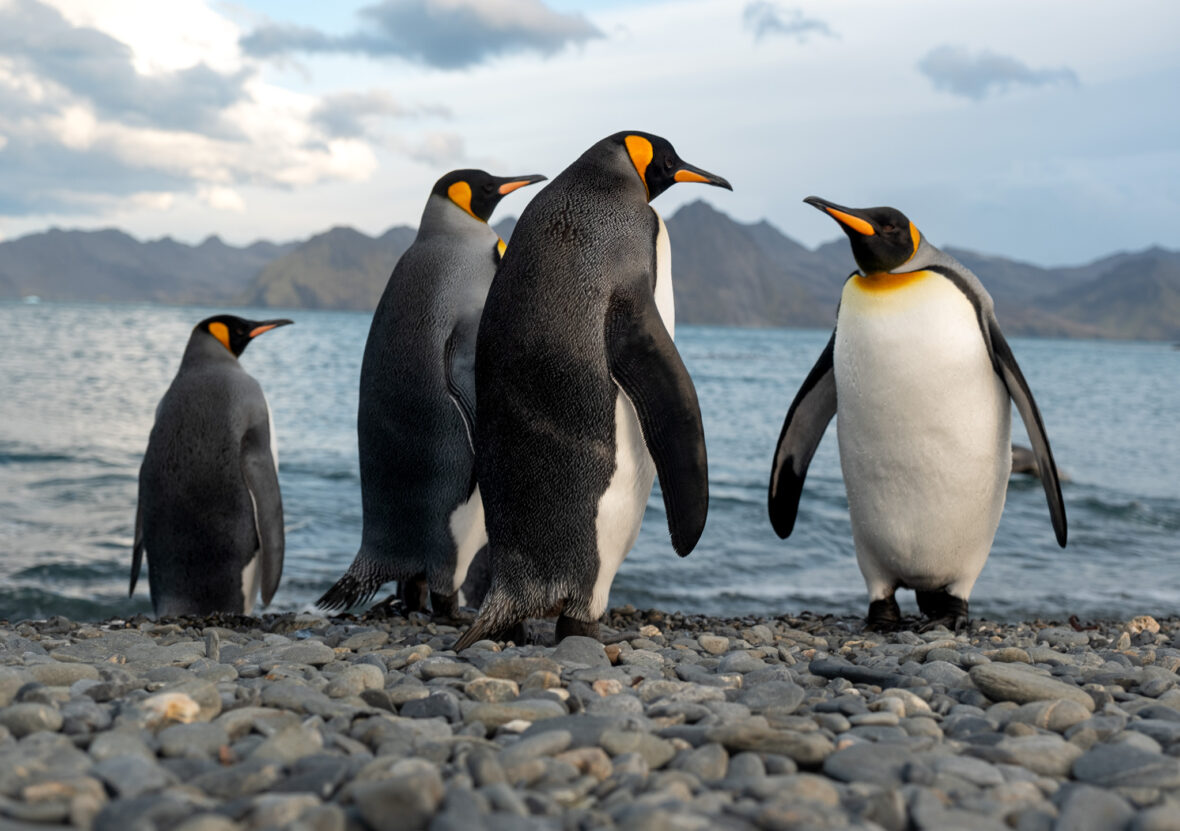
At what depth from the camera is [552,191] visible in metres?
3.89

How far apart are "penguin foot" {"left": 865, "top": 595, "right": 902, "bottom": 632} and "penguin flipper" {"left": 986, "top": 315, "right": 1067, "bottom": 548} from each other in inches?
31.0

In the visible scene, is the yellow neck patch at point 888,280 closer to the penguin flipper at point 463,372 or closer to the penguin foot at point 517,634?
the penguin flipper at point 463,372

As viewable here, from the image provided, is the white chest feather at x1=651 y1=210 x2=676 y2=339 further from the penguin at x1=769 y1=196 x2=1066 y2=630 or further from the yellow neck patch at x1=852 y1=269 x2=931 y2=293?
the yellow neck patch at x1=852 y1=269 x2=931 y2=293

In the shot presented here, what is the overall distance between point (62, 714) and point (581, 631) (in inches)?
69.9

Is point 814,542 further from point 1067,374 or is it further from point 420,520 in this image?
point 1067,374

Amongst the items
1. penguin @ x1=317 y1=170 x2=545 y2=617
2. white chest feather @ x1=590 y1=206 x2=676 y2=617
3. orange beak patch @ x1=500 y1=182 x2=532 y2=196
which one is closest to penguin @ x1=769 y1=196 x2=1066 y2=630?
white chest feather @ x1=590 y1=206 x2=676 y2=617

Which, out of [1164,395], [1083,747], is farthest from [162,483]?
[1164,395]

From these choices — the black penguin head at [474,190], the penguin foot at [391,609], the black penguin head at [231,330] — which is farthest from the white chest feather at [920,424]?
the black penguin head at [231,330]

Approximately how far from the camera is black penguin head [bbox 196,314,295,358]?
608 centimetres

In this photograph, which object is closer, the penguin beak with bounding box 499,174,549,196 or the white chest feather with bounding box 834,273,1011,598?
the white chest feather with bounding box 834,273,1011,598

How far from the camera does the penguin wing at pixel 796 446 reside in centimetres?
514

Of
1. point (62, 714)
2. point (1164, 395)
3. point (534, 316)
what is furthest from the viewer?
point (1164, 395)

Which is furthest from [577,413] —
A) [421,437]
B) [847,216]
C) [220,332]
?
[220,332]

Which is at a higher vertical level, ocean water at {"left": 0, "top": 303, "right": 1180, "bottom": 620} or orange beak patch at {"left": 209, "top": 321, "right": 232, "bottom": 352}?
orange beak patch at {"left": 209, "top": 321, "right": 232, "bottom": 352}
